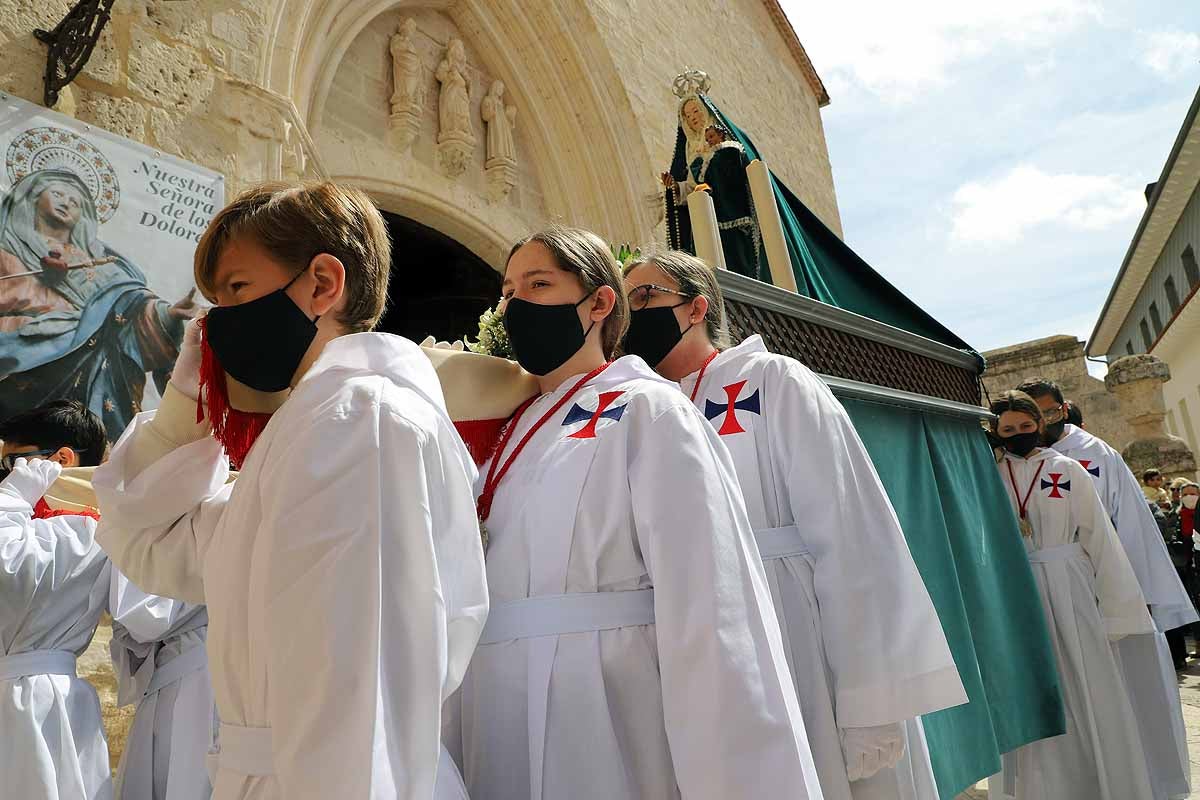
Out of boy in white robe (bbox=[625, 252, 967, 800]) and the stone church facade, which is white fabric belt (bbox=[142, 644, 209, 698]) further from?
boy in white robe (bbox=[625, 252, 967, 800])

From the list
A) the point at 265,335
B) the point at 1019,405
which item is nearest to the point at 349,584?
the point at 265,335

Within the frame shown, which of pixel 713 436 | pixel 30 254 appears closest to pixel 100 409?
pixel 30 254

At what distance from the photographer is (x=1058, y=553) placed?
4.07 metres

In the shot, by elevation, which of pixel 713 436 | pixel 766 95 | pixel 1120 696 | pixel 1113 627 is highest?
pixel 766 95

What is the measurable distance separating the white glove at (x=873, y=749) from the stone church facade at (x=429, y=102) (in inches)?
118

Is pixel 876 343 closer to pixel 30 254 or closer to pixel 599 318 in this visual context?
pixel 599 318

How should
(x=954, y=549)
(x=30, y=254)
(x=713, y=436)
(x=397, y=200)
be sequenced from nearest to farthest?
1. (x=713, y=436)
2. (x=954, y=549)
3. (x=30, y=254)
4. (x=397, y=200)

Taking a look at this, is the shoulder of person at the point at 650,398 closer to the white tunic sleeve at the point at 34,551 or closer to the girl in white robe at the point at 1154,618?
the white tunic sleeve at the point at 34,551

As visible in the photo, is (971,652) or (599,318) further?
(971,652)

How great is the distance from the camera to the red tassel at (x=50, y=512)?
2.63 m

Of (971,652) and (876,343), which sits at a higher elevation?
(876,343)

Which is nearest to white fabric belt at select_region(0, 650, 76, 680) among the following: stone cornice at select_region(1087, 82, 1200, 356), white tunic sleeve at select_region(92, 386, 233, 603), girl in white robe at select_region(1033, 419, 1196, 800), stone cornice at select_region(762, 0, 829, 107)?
white tunic sleeve at select_region(92, 386, 233, 603)

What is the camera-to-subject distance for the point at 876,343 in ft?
10.6

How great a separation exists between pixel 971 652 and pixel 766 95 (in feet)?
30.8
